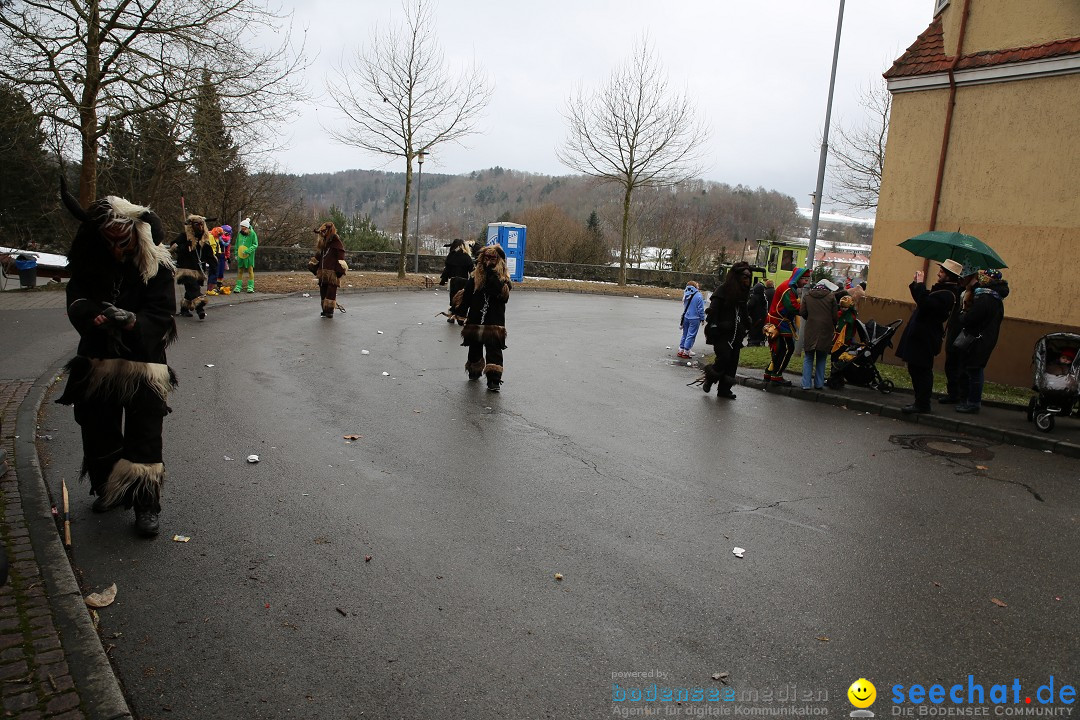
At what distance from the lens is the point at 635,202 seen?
63000 millimetres

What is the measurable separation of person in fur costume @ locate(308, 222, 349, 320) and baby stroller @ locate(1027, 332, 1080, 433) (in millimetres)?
12957

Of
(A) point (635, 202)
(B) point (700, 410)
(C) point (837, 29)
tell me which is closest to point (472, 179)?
(A) point (635, 202)

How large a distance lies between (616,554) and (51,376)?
290 inches

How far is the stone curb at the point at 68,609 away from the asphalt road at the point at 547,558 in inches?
5.7

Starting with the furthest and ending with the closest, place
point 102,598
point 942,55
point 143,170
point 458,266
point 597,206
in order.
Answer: point 597,206 < point 143,170 < point 458,266 < point 942,55 < point 102,598

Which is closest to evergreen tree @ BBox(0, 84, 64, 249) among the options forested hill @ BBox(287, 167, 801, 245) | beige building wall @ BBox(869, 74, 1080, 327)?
forested hill @ BBox(287, 167, 801, 245)

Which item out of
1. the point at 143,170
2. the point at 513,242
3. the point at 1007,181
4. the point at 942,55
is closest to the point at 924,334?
the point at 1007,181

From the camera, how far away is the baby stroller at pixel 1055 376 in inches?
353

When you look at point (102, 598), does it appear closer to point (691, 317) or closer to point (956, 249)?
point (956, 249)

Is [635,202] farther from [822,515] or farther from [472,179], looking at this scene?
[822,515]

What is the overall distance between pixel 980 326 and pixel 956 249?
148cm

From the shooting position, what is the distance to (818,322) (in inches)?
429

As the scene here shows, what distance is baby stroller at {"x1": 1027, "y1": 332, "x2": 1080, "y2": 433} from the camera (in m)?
8.97

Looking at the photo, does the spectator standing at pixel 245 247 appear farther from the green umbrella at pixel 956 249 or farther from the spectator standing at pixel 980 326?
the spectator standing at pixel 980 326
